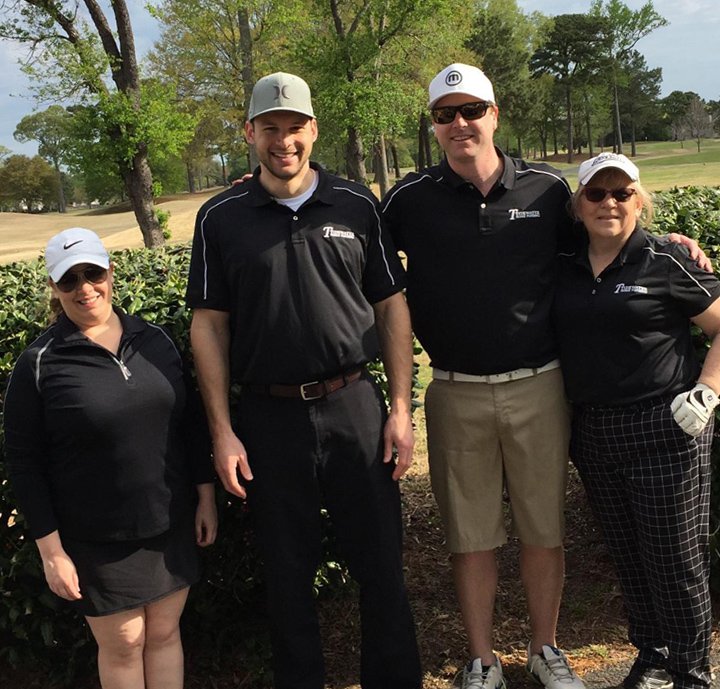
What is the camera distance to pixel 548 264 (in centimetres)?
315

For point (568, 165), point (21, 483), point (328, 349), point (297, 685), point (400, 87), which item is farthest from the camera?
point (568, 165)

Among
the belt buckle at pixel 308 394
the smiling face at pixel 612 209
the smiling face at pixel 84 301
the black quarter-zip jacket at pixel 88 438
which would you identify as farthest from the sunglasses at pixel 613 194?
the smiling face at pixel 84 301

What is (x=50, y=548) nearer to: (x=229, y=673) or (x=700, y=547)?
(x=229, y=673)

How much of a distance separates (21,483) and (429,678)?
2159 millimetres

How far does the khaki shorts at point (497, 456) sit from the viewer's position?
10.5 ft

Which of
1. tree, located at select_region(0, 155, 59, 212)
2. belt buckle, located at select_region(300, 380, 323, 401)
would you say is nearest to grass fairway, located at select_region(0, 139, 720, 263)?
tree, located at select_region(0, 155, 59, 212)

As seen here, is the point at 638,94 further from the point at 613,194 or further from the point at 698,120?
the point at 613,194

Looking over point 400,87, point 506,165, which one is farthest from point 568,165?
point 506,165

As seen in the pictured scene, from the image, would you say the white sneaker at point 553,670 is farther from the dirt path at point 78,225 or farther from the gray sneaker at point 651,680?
the dirt path at point 78,225

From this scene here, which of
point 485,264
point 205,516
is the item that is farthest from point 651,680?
point 205,516

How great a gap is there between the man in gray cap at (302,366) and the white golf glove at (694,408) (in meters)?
1.06

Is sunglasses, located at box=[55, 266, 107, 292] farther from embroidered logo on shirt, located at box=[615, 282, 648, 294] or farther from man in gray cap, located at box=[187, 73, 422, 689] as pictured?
embroidered logo on shirt, located at box=[615, 282, 648, 294]

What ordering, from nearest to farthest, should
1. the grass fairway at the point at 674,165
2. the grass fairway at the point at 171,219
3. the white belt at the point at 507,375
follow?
1. the white belt at the point at 507,375
2. the grass fairway at the point at 171,219
3. the grass fairway at the point at 674,165

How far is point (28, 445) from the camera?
2.58 metres
